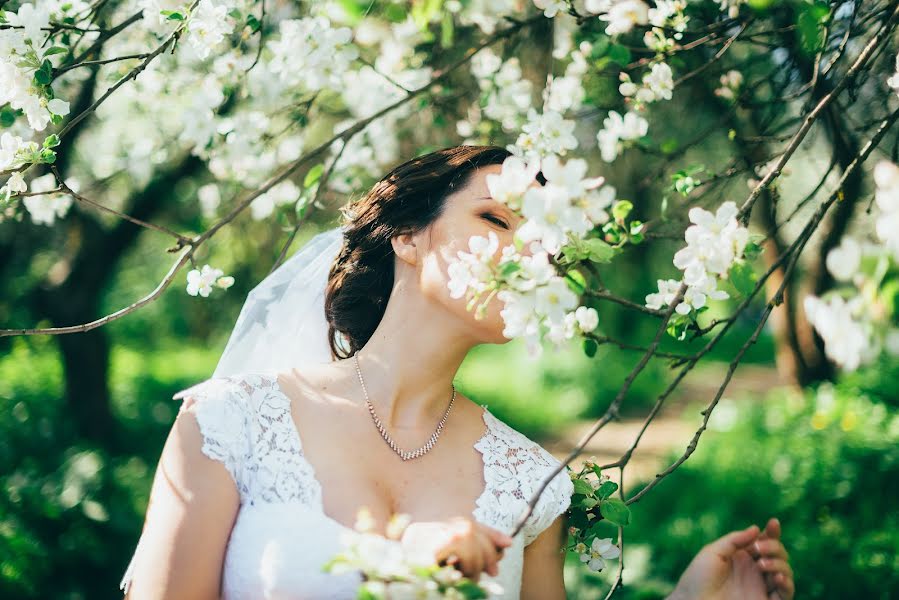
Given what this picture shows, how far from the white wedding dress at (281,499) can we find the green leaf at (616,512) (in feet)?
0.45

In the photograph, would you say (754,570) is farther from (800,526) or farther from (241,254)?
(241,254)

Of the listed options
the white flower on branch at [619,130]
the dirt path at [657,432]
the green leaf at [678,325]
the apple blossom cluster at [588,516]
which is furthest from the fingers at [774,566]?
the dirt path at [657,432]

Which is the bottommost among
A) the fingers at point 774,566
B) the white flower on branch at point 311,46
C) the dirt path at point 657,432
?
the dirt path at point 657,432

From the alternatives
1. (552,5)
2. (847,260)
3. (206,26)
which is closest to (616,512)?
(847,260)

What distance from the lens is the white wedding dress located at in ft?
5.59

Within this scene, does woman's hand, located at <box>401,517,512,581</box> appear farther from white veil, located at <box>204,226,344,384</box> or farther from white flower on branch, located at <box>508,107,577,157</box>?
white veil, located at <box>204,226,344,384</box>

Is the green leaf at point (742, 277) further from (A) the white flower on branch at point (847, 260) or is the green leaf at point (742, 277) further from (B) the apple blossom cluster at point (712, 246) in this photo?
(A) the white flower on branch at point (847, 260)

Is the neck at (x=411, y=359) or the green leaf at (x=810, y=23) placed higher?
the green leaf at (x=810, y=23)

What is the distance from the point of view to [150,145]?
3398 millimetres

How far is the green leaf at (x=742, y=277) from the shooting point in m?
1.36

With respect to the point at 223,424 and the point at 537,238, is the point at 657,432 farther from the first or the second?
the point at 537,238

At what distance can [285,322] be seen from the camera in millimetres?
2445

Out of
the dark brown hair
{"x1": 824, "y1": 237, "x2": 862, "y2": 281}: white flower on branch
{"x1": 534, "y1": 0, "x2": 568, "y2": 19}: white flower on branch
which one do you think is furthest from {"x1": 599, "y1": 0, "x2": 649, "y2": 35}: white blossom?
{"x1": 824, "y1": 237, "x2": 862, "y2": 281}: white flower on branch

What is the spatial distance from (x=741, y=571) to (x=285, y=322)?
4.71 ft
